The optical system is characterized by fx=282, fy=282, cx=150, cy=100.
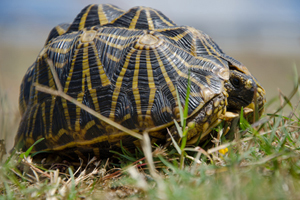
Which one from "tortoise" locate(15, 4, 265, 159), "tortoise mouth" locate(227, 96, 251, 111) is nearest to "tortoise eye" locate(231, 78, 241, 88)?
"tortoise" locate(15, 4, 265, 159)

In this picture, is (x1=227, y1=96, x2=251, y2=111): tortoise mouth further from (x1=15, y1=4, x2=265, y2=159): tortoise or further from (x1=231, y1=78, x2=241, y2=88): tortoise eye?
(x1=231, y1=78, x2=241, y2=88): tortoise eye

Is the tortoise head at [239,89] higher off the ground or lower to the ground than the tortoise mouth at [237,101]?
higher

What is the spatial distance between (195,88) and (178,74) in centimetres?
20

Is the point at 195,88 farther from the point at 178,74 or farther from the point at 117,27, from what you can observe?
the point at 117,27

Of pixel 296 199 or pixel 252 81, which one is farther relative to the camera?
pixel 252 81

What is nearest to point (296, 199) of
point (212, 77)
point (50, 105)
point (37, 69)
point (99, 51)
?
point (212, 77)

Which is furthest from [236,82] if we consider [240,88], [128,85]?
[128,85]

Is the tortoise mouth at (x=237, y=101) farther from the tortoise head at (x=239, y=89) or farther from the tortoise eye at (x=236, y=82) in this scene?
the tortoise eye at (x=236, y=82)

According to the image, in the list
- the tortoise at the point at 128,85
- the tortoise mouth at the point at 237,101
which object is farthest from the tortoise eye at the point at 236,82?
the tortoise mouth at the point at 237,101

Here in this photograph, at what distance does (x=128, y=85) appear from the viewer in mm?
2428

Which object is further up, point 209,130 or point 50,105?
point 50,105

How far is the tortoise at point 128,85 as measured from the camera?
2314 millimetres

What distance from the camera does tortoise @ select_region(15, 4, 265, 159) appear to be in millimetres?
2314

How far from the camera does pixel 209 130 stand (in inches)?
93.9
